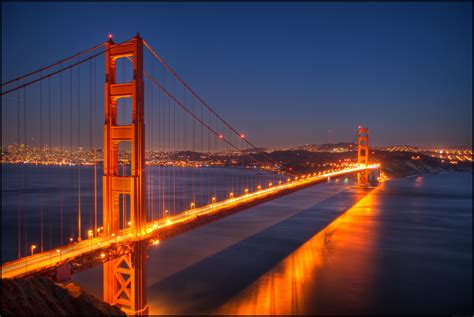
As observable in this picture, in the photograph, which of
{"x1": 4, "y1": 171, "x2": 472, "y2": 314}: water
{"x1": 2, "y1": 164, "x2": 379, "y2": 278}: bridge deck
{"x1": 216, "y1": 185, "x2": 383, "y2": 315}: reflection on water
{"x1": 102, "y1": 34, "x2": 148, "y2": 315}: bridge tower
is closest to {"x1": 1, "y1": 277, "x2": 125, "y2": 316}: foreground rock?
{"x1": 2, "y1": 164, "x2": 379, "y2": 278}: bridge deck

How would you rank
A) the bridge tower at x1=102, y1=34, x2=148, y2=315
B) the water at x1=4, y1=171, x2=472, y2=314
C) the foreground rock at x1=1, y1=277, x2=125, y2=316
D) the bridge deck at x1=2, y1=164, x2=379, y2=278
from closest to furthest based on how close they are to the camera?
1. the foreground rock at x1=1, y1=277, x2=125, y2=316
2. the bridge deck at x1=2, y1=164, x2=379, y2=278
3. the bridge tower at x1=102, y1=34, x2=148, y2=315
4. the water at x1=4, y1=171, x2=472, y2=314

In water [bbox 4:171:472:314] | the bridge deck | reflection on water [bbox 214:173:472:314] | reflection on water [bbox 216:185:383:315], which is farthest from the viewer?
water [bbox 4:171:472:314]

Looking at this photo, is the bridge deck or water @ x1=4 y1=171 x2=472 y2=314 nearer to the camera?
the bridge deck

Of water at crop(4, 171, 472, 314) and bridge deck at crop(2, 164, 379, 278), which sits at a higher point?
bridge deck at crop(2, 164, 379, 278)

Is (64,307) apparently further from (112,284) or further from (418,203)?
(418,203)

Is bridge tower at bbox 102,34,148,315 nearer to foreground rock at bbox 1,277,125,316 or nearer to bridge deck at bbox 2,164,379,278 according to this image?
bridge deck at bbox 2,164,379,278

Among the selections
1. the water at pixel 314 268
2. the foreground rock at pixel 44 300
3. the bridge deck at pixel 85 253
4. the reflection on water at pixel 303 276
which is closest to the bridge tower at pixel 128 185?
the bridge deck at pixel 85 253

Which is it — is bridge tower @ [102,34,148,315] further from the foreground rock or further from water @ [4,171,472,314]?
the foreground rock

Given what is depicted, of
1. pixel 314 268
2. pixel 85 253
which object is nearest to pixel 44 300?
pixel 85 253

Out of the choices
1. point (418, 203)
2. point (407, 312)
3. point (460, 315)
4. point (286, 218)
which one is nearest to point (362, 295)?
point (407, 312)
